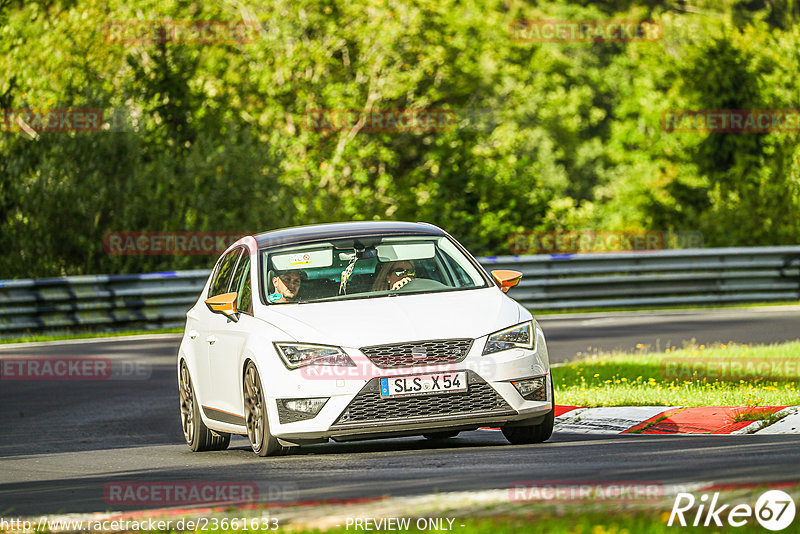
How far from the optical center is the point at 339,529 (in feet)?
19.7

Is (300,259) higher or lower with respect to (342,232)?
lower

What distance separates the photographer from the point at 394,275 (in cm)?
1014

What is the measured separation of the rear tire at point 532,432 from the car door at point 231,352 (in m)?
1.88

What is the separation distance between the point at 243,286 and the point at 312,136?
92.9 ft

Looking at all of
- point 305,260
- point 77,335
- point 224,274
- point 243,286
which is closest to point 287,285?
point 305,260

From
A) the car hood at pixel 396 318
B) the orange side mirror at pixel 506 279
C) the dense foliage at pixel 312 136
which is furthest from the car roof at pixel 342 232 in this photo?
the dense foliage at pixel 312 136

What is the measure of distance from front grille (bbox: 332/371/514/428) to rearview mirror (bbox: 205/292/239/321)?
1.52 metres

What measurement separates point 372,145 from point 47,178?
1419cm

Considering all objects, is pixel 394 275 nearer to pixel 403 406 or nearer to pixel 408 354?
pixel 408 354

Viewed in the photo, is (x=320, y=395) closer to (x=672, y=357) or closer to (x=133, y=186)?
(x=672, y=357)

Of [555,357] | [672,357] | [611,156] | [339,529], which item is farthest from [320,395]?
[611,156]

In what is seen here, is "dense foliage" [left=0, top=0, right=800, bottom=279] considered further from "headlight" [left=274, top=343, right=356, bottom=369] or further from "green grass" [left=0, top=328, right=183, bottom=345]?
"headlight" [left=274, top=343, right=356, bottom=369]

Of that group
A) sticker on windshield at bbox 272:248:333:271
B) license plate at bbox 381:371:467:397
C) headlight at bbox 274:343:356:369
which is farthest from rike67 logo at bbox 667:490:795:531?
sticker on windshield at bbox 272:248:333:271

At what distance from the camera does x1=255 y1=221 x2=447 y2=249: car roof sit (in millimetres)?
10469
